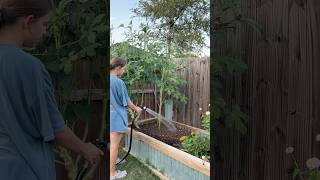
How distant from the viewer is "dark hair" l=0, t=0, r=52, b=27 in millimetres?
1287

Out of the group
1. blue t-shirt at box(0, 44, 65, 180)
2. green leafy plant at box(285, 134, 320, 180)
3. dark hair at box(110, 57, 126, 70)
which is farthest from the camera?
dark hair at box(110, 57, 126, 70)

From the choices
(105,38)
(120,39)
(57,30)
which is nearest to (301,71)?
(105,38)

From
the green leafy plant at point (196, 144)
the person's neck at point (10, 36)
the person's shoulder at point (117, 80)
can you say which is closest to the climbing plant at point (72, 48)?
the person's neck at point (10, 36)

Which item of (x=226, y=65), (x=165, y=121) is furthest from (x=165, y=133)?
(x=226, y=65)

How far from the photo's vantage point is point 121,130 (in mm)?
4047

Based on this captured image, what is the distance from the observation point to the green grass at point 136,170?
4023 mm

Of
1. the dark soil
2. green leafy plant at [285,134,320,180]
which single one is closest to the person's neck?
green leafy plant at [285,134,320,180]

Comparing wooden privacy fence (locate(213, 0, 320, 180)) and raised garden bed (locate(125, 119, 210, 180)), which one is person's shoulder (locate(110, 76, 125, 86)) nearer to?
raised garden bed (locate(125, 119, 210, 180))

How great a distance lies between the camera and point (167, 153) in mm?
4094

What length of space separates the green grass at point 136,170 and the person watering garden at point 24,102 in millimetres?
2673

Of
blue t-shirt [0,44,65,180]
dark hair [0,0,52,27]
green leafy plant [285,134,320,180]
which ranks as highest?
dark hair [0,0,52,27]

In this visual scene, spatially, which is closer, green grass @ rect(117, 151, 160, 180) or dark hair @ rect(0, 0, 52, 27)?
dark hair @ rect(0, 0, 52, 27)

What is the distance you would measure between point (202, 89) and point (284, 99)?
2.36m

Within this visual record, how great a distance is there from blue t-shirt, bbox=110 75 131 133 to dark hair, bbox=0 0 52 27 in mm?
2549
